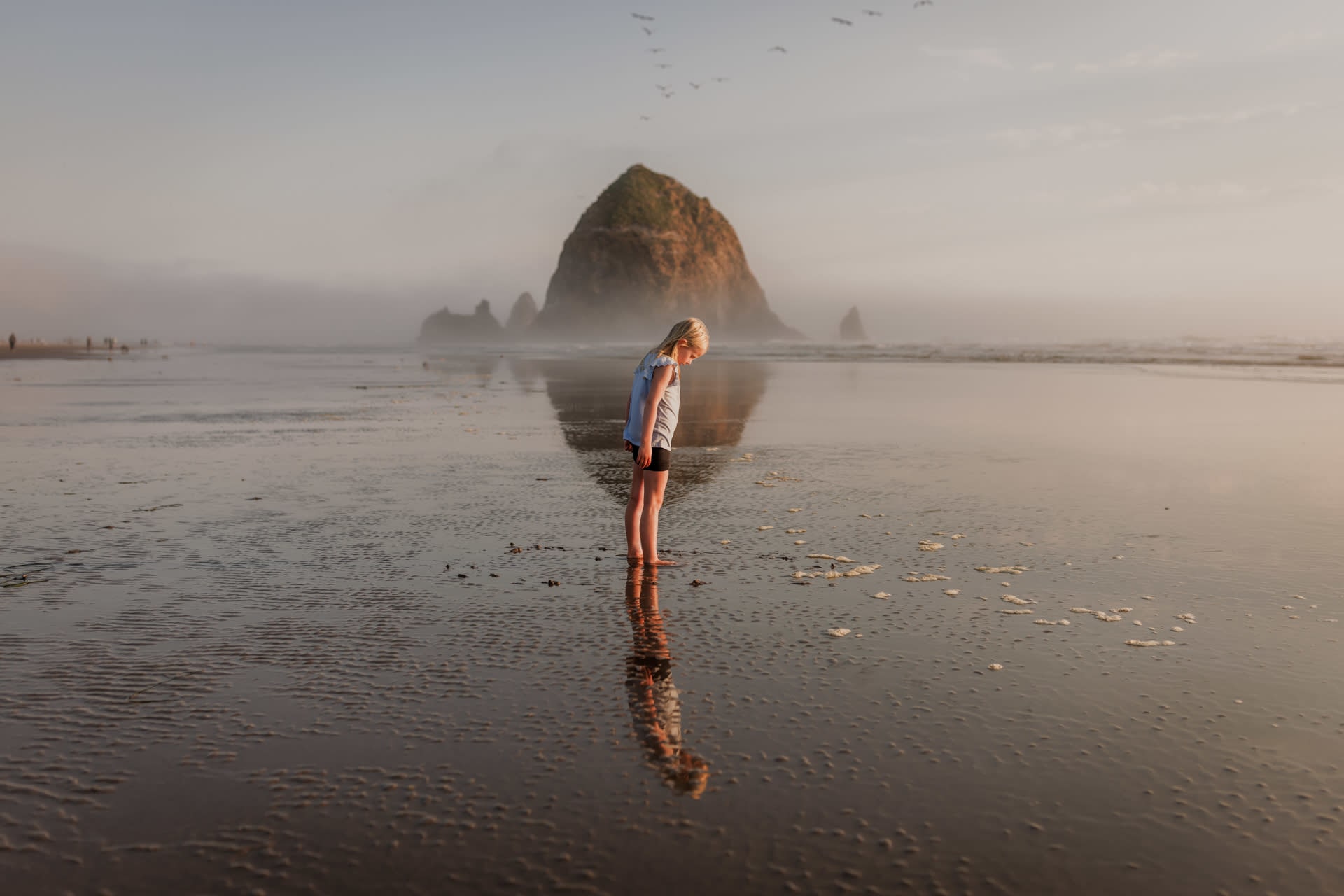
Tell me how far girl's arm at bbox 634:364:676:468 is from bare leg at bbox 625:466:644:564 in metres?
0.14

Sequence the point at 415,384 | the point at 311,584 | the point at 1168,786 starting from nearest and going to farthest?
the point at 1168,786 < the point at 311,584 < the point at 415,384

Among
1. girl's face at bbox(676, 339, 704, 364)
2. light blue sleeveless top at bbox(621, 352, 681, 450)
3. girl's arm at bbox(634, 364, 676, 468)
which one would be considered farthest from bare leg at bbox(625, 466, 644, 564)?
girl's face at bbox(676, 339, 704, 364)

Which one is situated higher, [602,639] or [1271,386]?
[1271,386]

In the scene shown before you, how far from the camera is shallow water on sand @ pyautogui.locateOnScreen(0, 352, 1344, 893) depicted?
122 inches

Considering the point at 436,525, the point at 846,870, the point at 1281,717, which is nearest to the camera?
the point at 846,870

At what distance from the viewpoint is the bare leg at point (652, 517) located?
7.02 metres

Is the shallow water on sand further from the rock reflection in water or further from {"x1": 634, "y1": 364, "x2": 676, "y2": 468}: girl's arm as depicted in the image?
{"x1": 634, "y1": 364, "x2": 676, "y2": 468}: girl's arm

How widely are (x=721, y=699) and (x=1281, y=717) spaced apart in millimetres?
2583

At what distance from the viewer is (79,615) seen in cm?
561

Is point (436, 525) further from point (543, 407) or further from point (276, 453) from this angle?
point (543, 407)

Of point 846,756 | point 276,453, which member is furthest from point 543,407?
point 846,756

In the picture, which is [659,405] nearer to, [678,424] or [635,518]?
[635,518]

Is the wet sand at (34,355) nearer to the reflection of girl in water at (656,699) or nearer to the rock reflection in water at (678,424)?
the rock reflection in water at (678,424)

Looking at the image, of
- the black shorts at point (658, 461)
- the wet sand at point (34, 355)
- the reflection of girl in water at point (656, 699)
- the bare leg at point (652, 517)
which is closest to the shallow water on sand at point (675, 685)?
the reflection of girl in water at point (656, 699)
